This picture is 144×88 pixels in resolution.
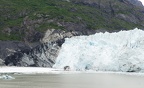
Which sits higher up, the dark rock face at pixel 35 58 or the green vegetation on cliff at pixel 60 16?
the green vegetation on cliff at pixel 60 16

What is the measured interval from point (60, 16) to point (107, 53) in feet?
134

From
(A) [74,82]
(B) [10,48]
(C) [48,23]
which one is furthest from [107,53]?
(C) [48,23]

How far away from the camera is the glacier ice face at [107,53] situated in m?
55.1

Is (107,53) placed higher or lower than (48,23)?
lower

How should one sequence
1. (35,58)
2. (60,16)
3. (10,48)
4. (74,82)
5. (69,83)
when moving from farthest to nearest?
(60,16)
(35,58)
(10,48)
(74,82)
(69,83)

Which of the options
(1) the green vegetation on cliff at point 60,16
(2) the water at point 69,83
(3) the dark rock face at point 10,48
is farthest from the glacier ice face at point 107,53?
(1) the green vegetation on cliff at point 60,16

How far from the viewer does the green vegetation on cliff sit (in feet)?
300

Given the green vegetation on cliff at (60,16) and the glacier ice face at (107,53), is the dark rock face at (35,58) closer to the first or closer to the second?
the green vegetation on cliff at (60,16)

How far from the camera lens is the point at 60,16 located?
3809 inches

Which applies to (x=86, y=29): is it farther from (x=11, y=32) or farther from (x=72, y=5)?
(x=72, y=5)

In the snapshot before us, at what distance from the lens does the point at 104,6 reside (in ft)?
415

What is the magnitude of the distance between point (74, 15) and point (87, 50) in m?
43.9

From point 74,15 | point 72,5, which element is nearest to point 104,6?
point 72,5

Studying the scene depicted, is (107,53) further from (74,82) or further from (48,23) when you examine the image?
(48,23)
